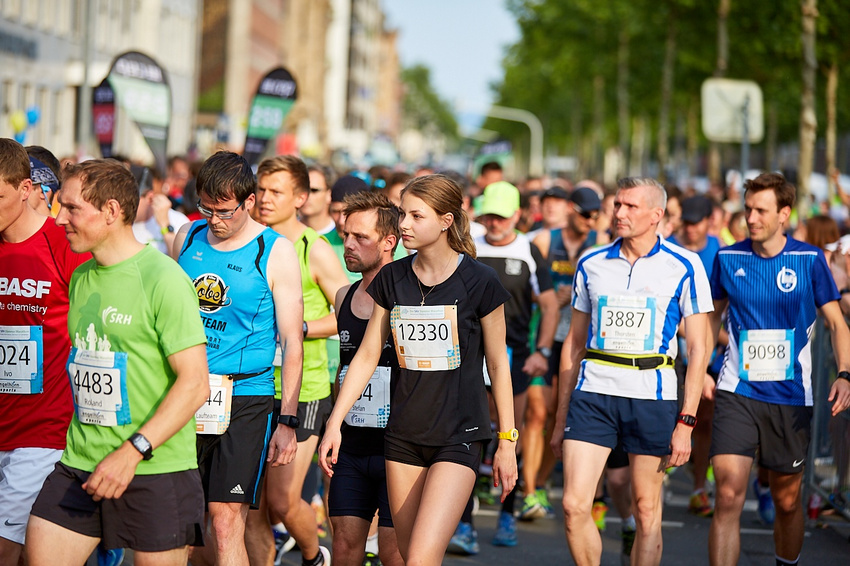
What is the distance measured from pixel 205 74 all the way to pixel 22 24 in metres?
34.3

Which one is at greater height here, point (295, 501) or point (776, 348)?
point (776, 348)

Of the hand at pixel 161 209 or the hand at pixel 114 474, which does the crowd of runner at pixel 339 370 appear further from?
the hand at pixel 161 209

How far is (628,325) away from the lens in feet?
21.7

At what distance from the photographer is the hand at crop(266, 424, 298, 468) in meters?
5.76

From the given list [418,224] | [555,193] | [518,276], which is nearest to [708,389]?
[518,276]

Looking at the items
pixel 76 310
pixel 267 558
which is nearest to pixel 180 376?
pixel 76 310

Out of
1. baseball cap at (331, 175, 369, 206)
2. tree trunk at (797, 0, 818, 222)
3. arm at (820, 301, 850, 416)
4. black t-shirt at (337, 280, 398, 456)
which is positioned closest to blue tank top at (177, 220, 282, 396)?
black t-shirt at (337, 280, 398, 456)

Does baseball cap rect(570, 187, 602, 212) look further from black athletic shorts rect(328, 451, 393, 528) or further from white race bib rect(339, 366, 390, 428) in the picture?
black athletic shorts rect(328, 451, 393, 528)

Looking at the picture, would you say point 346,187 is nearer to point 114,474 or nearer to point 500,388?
point 500,388

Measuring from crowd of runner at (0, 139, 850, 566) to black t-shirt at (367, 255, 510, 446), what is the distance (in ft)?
0.03

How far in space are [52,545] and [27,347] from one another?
1161 millimetres

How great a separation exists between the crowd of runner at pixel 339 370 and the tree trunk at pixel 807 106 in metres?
14.3

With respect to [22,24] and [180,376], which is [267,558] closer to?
[180,376]

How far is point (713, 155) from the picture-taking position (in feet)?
117
